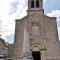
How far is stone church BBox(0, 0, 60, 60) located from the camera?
2630 centimetres

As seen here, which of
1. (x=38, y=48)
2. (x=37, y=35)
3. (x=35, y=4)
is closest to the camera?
(x=38, y=48)

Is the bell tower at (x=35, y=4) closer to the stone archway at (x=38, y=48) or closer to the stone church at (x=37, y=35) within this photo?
the stone church at (x=37, y=35)

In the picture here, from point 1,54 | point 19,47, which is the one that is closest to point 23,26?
point 19,47

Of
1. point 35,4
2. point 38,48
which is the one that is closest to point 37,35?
→ point 38,48

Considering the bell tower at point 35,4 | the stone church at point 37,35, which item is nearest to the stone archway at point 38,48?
the stone church at point 37,35

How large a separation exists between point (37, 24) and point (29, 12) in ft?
7.36

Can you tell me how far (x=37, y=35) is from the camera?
27141mm

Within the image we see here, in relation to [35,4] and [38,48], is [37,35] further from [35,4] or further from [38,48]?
[35,4]

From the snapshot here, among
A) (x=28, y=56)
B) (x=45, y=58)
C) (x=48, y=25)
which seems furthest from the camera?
(x=48, y=25)

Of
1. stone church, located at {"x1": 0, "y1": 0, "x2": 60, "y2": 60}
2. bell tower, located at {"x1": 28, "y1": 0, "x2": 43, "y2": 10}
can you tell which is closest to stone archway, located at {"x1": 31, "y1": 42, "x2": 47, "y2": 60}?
stone church, located at {"x1": 0, "y1": 0, "x2": 60, "y2": 60}

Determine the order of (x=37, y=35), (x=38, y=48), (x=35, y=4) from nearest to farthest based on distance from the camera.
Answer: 1. (x=38, y=48)
2. (x=37, y=35)
3. (x=35, y=4)

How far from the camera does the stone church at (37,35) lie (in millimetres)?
26297

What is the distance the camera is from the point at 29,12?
28547mm

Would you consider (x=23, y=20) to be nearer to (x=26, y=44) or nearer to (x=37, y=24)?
(x=37, y=24)
